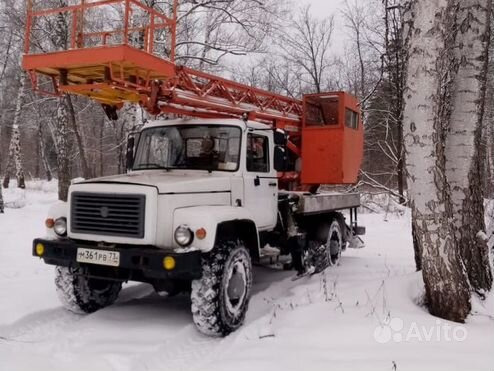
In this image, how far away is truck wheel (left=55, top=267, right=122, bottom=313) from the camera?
5324mm

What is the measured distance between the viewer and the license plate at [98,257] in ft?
15.2

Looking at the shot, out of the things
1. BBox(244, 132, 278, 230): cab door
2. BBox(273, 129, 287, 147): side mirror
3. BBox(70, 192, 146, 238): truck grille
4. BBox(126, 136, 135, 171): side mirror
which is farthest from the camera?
BBox(126, 136, 135, 171): side mirror

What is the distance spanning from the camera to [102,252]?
4711 millimetres

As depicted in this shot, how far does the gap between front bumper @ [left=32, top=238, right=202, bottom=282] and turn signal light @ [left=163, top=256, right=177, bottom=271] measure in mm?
21

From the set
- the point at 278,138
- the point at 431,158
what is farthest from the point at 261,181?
the point at 431,158

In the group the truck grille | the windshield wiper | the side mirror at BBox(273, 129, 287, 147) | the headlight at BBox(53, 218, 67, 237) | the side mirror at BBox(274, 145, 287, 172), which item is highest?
the side mirror at BBox(273, 129, 287, 147)

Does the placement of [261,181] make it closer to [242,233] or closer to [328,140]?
[242,233]

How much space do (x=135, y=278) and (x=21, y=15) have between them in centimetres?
1500

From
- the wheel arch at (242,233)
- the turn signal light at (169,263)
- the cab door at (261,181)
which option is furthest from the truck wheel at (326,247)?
the turn signal light at (169,263)

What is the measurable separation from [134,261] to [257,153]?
234cm

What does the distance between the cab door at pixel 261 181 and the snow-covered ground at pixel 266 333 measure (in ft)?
3.62

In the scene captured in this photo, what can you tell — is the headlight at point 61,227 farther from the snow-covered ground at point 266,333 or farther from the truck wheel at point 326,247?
the truck wheel at point 326,247

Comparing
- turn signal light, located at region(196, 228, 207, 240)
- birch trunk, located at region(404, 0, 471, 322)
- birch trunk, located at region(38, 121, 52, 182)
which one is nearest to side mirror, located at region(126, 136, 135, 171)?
turn signal light, located at region(196, 228, 207, 240)

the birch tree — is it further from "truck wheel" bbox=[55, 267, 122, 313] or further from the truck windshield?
"truck wheel" bbox=[55, 267, 122, 313]
